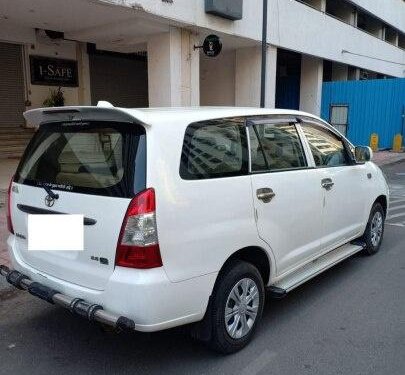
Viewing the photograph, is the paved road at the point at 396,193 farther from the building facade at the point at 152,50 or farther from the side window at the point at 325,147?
the building facade at the point at 152,50

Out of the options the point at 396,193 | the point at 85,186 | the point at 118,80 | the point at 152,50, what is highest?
the point at 152,50

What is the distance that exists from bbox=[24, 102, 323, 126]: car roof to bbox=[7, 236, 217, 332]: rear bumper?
3.06 ft

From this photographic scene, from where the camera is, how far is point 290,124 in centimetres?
387

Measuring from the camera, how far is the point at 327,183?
4.04 meters

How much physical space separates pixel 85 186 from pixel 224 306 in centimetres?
123

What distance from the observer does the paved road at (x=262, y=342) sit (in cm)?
296

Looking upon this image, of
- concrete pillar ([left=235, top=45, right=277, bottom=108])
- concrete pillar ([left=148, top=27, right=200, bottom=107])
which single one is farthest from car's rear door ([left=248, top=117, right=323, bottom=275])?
concrete pillar ([left=235, top=45, right=277, bottom=108])

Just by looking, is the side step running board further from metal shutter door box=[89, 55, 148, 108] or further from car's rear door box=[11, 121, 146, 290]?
metal shutter door box=[89, 55, 148, 108]

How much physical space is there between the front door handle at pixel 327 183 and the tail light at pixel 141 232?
6.55 feet

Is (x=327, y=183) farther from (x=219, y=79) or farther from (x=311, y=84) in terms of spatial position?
(x=311, y=84)

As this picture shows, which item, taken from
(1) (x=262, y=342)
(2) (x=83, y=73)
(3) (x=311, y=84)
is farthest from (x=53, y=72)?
(1) (x=262, y=342)

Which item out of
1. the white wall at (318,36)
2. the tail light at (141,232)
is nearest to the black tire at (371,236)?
the tail light at (141,232)

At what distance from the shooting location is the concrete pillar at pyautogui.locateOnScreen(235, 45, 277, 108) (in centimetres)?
1445

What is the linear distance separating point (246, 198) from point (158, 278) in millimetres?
894
